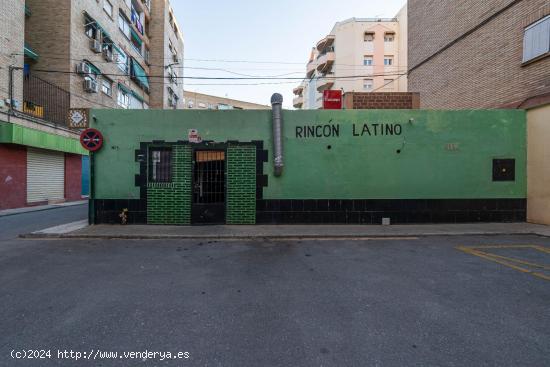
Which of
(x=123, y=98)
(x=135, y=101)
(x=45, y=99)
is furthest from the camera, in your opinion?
(x=135, y=101)

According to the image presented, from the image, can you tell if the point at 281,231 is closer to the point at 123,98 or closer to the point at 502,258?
the point at 502,258

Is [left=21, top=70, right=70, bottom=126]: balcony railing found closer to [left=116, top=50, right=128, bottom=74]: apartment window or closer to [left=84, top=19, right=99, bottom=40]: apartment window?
[left=84, top=19, right=99, bottom=40]: apartment window

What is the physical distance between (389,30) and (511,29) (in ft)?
84.5

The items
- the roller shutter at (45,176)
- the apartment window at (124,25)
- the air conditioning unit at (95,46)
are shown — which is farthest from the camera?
the apartment window at (124,25)

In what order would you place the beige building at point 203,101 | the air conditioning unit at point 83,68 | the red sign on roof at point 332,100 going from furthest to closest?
1. the beige building at point 203,101
2. the air conditioning unit at point 83,68
3. the red sign on roof at point 332,100

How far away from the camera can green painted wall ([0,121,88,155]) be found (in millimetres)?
11547

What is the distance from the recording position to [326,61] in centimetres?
3388

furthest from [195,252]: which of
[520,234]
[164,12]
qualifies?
[164,12]

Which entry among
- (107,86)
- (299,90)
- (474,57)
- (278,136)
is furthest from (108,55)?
(299,90)

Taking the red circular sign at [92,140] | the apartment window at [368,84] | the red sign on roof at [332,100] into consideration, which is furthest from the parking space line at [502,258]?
the apartment window at [368,84]

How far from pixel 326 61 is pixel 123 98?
85.2 ft

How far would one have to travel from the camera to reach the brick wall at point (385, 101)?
32.2 ft

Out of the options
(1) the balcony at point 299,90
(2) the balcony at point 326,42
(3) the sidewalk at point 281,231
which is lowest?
(3) the sidewalk at point 281,231

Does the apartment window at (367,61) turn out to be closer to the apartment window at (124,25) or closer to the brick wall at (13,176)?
the apartment window at (124,25)
